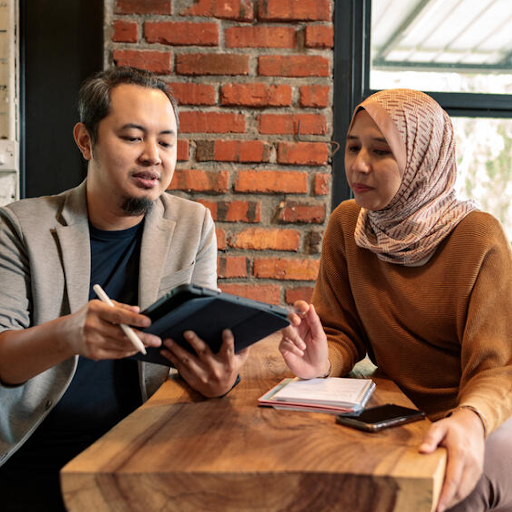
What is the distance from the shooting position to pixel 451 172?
4.99 feet

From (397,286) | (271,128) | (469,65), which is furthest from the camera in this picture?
(469,65)

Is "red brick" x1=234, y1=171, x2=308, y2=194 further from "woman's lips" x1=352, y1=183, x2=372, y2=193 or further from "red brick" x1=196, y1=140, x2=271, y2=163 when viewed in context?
"woman's lips" x1=352, y1=183, x2=372, y2=193

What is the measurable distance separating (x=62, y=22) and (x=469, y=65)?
5.46 feet

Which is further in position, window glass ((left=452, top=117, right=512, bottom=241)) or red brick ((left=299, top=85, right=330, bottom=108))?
window glass ((left=452, top=117, right=512, bottom=241))

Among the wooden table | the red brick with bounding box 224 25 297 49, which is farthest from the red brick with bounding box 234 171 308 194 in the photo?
the wooden table

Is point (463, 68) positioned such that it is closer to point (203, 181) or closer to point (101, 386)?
point (203, 181)

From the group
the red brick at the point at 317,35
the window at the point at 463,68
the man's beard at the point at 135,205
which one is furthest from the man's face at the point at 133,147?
the window at the point at 463,68

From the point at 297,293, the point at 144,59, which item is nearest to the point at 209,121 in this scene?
the point at 144,59

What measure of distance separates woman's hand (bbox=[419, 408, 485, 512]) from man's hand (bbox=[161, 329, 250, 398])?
0.39 m

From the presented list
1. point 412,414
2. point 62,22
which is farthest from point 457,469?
point 62,22

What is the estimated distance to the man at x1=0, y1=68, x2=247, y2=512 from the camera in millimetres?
1374

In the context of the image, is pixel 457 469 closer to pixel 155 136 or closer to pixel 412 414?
pixel 412 414

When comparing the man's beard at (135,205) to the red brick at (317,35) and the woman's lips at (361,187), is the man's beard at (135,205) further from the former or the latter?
the red brick at (317,35)

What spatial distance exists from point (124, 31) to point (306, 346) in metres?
1.52
